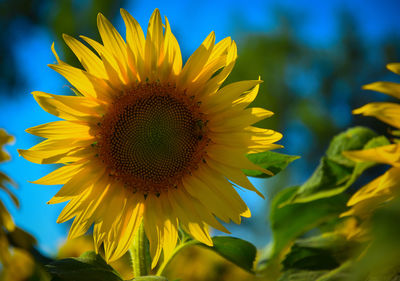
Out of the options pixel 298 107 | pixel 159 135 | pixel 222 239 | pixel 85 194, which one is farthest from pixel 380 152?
pixel 298 107

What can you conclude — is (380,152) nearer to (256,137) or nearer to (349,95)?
(256,137)

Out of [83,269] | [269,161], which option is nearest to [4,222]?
[83,269]

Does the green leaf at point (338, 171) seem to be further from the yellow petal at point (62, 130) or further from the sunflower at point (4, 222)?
the sunflower at point (4, 222)

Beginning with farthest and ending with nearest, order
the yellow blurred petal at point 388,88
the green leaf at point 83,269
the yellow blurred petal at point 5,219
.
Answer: the yellow blurred petal at point 5,219
the yellow blurred petal at point 388,88
the green leaf at point 83,269

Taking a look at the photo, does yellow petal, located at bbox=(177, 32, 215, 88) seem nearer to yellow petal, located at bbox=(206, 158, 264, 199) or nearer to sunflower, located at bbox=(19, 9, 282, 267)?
Result: sunflower, located at bbox=(19, 9, 282, 267)

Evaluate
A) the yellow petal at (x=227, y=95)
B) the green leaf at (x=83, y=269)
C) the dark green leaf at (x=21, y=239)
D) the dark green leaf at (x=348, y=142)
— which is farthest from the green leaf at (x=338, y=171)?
the dark green leaf at (x=21, y=239)

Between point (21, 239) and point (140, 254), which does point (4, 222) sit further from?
point (140, 254)
